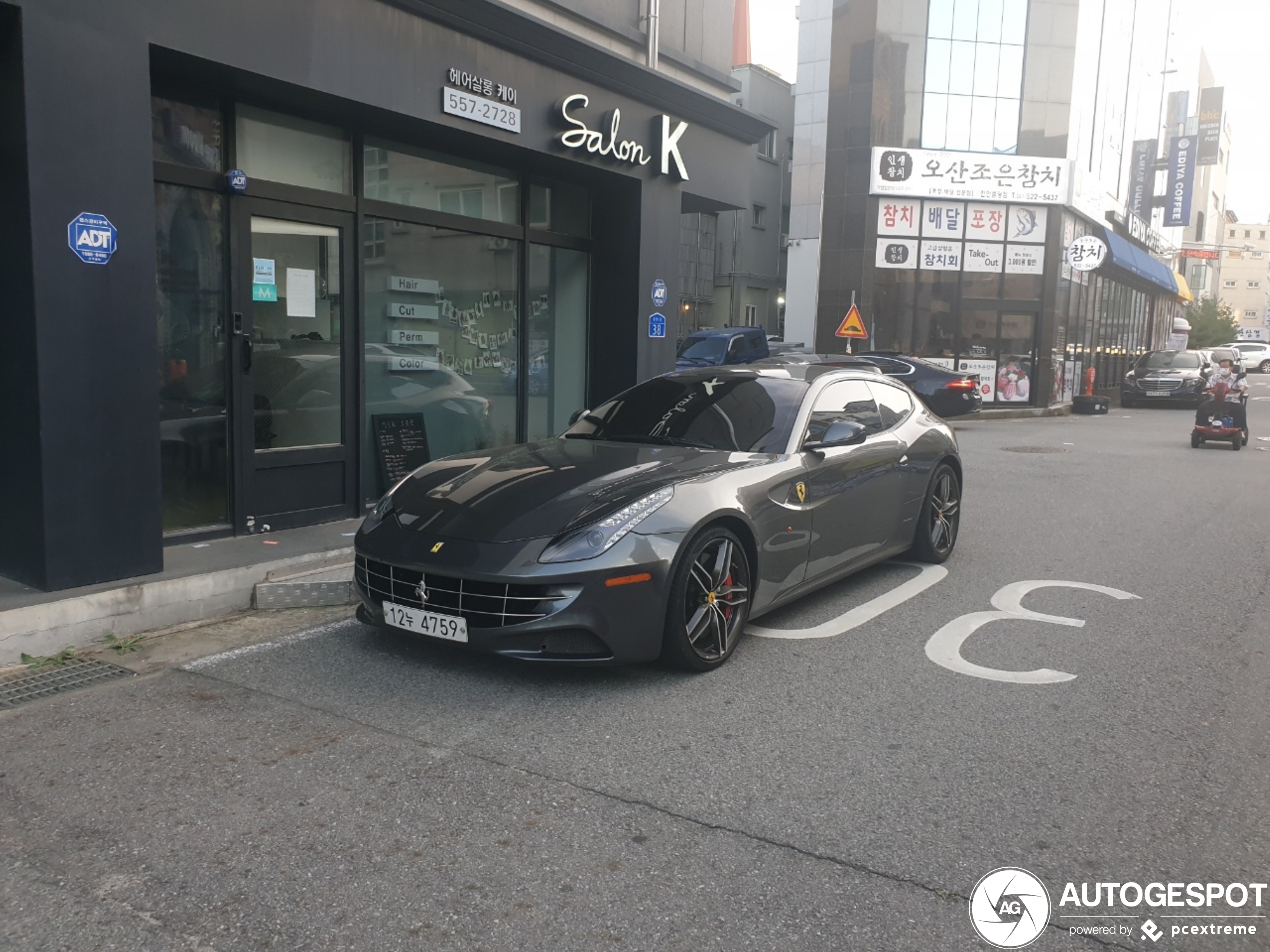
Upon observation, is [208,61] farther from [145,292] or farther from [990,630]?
[990,630]

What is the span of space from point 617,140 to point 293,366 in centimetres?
396

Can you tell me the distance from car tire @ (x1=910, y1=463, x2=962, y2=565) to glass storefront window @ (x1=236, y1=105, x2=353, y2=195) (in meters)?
5.02

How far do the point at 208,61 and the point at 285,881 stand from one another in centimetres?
534

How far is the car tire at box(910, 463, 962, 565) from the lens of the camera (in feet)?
24.0

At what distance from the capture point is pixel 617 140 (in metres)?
10.0

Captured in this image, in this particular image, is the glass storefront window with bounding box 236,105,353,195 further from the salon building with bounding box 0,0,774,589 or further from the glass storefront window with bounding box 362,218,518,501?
the glass storefront window with bounding box 362,218,518,501

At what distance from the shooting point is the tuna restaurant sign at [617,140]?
938 cm

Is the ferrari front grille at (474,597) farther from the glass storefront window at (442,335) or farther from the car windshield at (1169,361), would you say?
the car windshield at (1169,361)

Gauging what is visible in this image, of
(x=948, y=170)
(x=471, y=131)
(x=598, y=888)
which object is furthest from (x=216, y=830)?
(x=948, y=170)

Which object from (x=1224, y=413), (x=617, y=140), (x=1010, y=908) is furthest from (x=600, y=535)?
(x=1224, y=413)

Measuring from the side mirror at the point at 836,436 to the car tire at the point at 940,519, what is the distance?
1.50 metres

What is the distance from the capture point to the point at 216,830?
3402 mm

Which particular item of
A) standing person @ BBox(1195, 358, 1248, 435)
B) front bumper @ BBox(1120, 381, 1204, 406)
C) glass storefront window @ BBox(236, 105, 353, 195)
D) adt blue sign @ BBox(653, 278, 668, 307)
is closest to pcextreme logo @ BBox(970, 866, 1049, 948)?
glass storefront window @ BBox(236, 105, 353, 195)

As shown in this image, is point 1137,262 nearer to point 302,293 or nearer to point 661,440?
point 302,293
